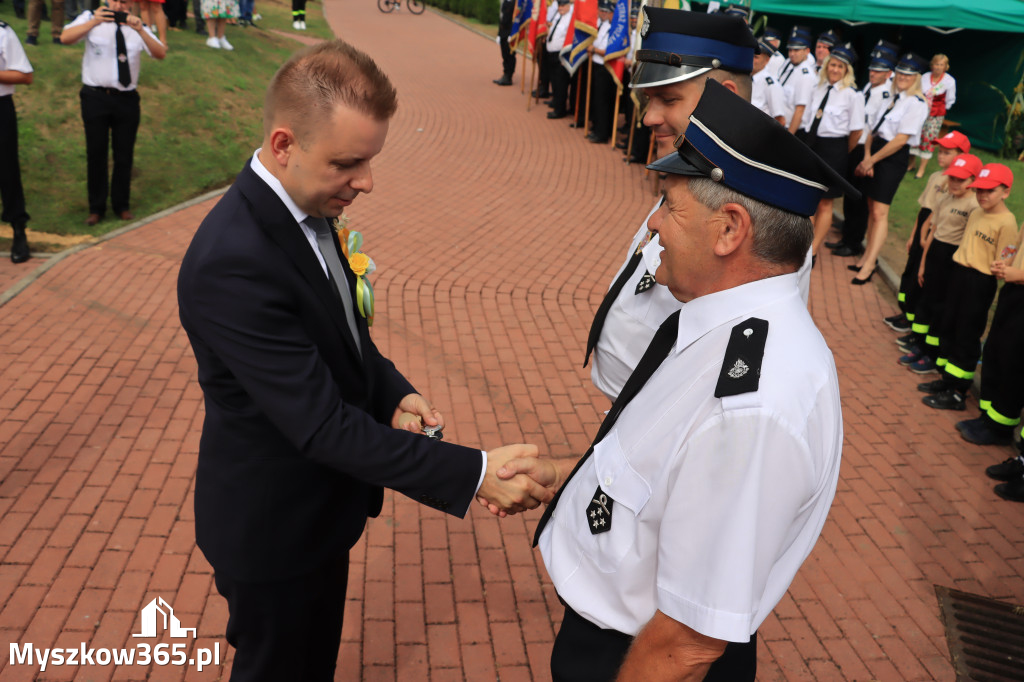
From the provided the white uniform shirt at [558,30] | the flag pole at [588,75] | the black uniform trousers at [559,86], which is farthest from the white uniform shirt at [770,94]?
the white uniform shirt at [558,30]

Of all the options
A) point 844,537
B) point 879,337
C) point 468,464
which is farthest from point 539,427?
point 879,337

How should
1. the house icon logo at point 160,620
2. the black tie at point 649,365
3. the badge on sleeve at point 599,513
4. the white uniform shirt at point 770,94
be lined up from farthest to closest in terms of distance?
1. the white uniform shirt at point 770,94
2. the house icon logo at point 160,620
3. the black tie at point 649,365
4. the badge on sleeve at point 599,513

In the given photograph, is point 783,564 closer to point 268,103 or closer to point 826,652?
point 268,103

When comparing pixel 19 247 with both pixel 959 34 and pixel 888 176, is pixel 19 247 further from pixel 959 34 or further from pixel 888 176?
pixel 959 34

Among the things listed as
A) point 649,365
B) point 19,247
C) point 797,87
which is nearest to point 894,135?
point 797,87

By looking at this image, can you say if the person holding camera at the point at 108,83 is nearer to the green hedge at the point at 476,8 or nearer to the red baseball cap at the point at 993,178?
the red baseball cap at the point at 993,178

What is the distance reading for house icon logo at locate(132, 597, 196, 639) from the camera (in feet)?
11.6

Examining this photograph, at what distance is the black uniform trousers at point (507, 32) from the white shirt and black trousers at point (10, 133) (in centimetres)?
1233

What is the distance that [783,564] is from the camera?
192 cm

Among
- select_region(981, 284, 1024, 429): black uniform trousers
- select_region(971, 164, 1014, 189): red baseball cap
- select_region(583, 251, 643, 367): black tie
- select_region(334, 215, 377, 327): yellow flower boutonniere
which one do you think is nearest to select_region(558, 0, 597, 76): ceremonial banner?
select_region(971, 164, 1014, 189): red baseball cap

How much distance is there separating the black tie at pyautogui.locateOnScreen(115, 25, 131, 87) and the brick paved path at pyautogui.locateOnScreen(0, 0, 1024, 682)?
1.53 meters

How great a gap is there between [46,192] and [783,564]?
9.88m

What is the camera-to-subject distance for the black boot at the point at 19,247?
733 cm

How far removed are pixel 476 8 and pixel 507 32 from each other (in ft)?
43.3
